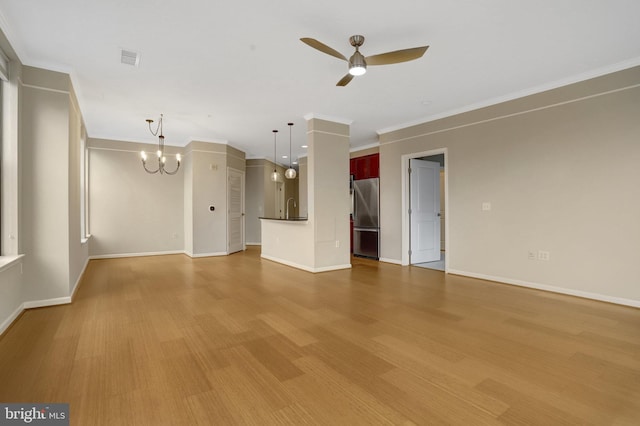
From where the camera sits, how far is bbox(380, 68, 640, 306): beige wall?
3668 mm

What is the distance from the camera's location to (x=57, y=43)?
3195 mm

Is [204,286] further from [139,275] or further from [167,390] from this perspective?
[167,390]

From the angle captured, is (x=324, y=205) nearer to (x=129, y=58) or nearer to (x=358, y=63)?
(x=358, y=63)

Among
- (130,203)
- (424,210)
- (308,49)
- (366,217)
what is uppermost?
(308,49)

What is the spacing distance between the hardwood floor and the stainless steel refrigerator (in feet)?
9.38

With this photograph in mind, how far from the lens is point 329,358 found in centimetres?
236

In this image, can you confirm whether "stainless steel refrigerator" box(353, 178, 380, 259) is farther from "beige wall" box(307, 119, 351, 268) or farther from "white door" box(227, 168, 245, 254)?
"white door" box(227, 168, 245, 254)

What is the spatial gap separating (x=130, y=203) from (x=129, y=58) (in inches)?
193

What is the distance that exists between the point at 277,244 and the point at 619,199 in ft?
18.3

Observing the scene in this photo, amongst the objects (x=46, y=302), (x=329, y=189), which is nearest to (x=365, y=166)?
(x=329, y=189)

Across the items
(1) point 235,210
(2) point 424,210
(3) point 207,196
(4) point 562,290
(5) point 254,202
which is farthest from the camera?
(5) point 254,202

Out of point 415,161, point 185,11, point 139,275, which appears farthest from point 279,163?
point 185,11

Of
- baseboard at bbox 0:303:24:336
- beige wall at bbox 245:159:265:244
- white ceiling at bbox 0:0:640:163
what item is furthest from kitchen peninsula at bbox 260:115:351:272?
beige wall at bbox 245:159:265:244

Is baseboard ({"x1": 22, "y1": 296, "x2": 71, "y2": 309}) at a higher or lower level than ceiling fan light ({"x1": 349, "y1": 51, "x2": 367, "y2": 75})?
lower
